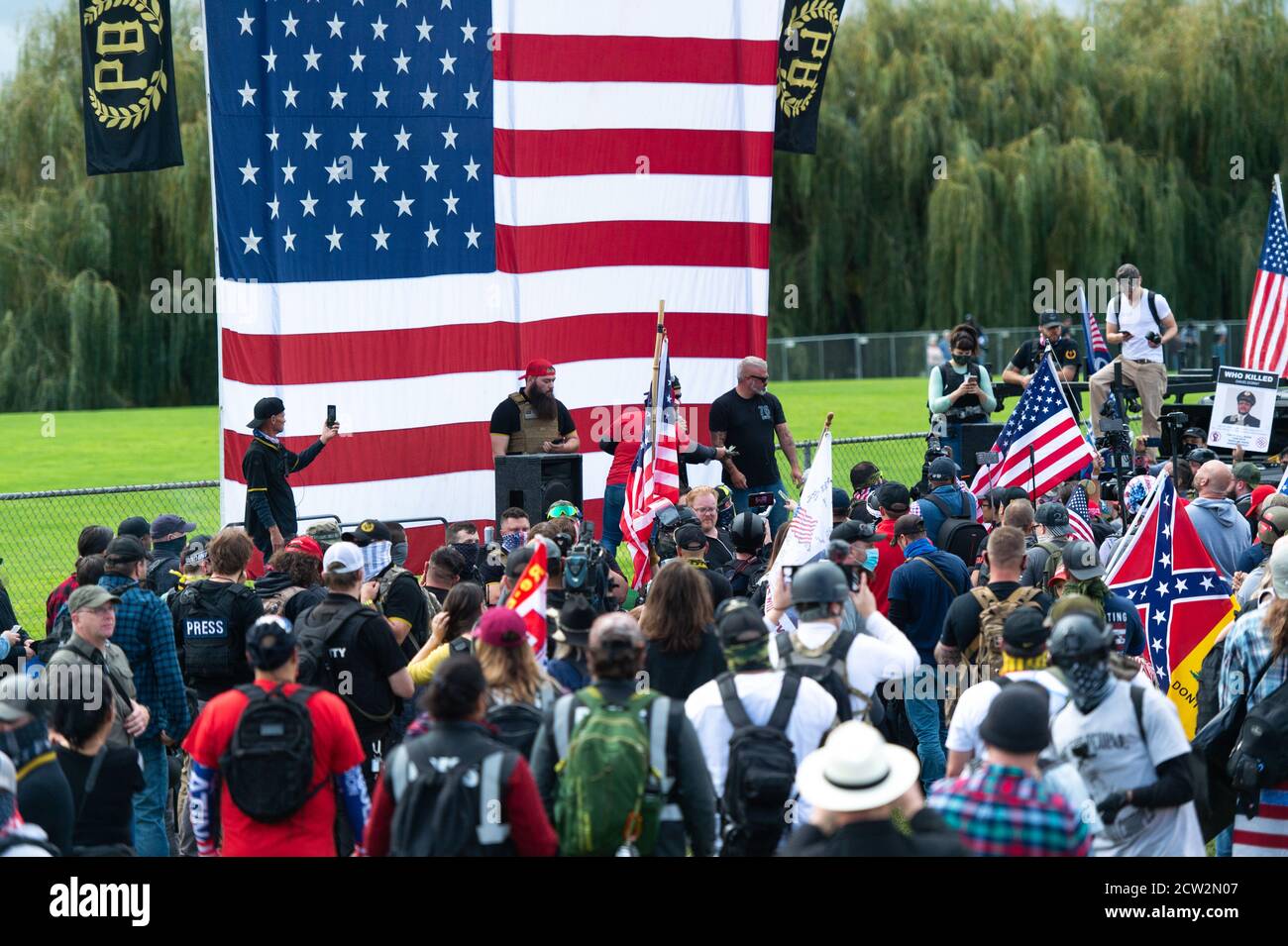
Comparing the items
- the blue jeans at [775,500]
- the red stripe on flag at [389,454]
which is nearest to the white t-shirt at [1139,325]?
the blue jeans at [775,500]

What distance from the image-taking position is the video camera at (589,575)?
8.06 m

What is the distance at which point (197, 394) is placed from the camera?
36.0 metres

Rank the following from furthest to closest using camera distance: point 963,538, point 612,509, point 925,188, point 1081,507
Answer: point 925,188, point 612,509, point 1081,507, point 963,538

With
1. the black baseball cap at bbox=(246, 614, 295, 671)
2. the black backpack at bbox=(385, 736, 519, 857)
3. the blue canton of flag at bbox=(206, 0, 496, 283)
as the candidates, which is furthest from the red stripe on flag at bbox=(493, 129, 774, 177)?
the black backpack at bbox=(385, 736, 519, 857)

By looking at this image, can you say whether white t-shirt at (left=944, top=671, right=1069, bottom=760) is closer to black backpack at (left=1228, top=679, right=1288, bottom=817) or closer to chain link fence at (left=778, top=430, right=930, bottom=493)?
black backpack at (left=1228, top=679, right=1288, bottom=817)

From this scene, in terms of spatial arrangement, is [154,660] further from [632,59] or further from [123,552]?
[632,59]

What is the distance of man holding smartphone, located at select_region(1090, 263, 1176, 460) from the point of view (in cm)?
1703

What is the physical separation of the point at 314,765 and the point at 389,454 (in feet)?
28.3

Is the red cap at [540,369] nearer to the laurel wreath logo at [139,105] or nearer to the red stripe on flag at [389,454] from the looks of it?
the red stripe on flag at [389,454]

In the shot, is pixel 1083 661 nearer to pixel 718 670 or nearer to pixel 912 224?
pixel 718 670

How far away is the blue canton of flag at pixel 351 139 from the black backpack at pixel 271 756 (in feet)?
27.3

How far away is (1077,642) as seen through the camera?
5605mm

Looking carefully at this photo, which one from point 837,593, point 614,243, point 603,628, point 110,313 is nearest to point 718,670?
point 837,593

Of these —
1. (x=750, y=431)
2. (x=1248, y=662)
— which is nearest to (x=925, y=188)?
(x=750, y=431)
